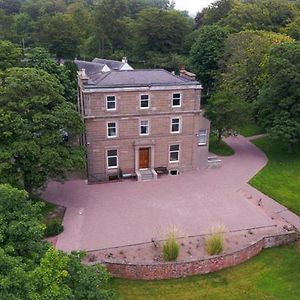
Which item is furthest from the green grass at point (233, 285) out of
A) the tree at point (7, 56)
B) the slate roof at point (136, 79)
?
the tree at point (7, 56)

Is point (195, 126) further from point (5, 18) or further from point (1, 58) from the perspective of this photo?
point (5, 18)

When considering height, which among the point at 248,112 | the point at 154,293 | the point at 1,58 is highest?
the point at 1,58

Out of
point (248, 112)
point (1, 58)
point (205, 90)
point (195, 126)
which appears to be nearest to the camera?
point (195, 126)

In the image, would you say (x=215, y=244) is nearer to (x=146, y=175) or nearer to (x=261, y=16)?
(x=146, y=175)

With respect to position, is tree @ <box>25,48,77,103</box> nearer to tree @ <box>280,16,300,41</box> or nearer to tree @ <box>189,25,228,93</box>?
tree @ <box>189,25,228,93</box>

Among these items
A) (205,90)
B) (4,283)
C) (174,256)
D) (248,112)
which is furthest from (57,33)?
(4,283)

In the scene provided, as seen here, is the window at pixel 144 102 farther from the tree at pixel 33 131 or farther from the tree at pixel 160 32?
the tree at pixel 160 32
